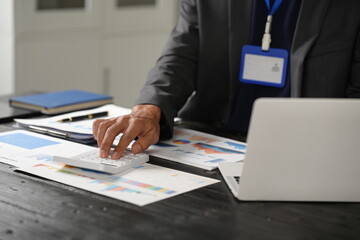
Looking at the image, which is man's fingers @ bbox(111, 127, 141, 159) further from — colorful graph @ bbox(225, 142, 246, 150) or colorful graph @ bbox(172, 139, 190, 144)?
colorful graph @ bbox(225, 142, 246, 150)

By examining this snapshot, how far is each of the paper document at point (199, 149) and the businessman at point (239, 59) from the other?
42mm

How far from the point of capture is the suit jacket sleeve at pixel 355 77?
5.54 feet

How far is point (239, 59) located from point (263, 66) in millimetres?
80

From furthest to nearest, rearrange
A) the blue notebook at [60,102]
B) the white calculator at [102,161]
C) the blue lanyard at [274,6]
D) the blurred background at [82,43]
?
the blurred background at [82,43] < the blue notebook at [60,102] < the blue lanyard at [274,6] < the white calculator at [102,161]

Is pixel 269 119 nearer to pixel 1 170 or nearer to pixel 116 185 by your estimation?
pixel 116 185

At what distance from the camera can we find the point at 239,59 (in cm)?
182

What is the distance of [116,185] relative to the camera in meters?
1.19

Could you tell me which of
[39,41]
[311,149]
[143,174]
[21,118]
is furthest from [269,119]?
[39,41]

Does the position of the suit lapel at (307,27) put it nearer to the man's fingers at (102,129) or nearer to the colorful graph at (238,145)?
the colorful graph at (238,145)

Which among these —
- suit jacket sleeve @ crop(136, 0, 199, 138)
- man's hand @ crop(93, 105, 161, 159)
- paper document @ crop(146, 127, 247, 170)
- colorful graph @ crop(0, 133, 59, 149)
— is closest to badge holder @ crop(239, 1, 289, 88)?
suit jacket sleeve @ crop(136, 0, 199, 138)

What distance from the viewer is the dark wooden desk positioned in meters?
0.97

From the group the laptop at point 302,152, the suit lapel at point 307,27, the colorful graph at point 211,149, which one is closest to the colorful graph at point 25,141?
the colorful graph at point 211,149

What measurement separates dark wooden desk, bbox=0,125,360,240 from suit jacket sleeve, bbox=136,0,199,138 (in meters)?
0.48

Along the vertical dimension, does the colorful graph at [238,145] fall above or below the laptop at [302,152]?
below
